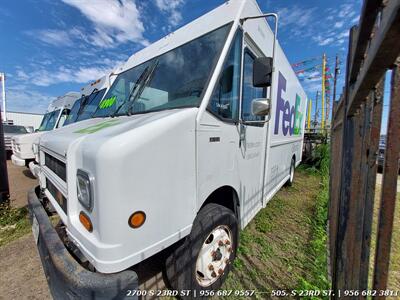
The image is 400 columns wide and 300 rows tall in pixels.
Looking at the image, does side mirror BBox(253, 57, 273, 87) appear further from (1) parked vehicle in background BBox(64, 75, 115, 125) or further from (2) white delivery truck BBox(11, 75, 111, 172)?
(1) parked vehicle in background BBox(64, 75, 115, 125)

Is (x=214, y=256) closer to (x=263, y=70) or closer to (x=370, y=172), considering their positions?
(x=370, y=172)

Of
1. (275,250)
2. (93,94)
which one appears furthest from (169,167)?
(93,94)

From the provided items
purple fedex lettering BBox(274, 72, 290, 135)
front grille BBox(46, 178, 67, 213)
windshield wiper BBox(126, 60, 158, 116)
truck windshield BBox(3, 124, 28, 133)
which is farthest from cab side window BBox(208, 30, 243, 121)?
truck windshield BBox(3, 124, 28, 133)

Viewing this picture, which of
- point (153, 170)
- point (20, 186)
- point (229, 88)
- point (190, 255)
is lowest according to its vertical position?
point (20, 186)

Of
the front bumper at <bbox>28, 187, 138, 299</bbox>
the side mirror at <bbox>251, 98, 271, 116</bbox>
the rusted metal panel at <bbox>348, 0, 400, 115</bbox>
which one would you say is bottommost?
the front bumper at <bbox>28, 187, 138, 299</bbox>

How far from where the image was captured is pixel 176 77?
6.86 feet

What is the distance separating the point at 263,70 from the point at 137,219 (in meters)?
1.65

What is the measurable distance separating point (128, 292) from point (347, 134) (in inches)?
76.9

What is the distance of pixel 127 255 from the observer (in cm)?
124

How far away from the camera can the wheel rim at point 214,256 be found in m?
1.94

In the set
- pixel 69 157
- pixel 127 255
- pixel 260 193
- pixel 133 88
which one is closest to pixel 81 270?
pixel 127 255

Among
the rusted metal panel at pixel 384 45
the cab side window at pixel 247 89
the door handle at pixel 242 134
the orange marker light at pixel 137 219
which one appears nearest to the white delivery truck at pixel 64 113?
the cab side window at pixel 247 89

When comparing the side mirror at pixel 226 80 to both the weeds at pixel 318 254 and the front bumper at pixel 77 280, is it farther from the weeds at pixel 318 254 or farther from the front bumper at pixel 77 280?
the weeds at pixel 318 254

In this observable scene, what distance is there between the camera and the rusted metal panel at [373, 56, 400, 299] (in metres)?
0.78
